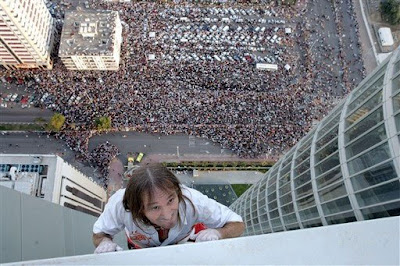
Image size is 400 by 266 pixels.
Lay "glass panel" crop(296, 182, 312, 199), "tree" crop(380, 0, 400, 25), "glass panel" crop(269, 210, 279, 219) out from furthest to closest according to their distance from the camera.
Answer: "tree" crop(380, 0, 400, 25) → "glass panel" crop(269, 210, 279, 219) → "glass panel" crop(296, 182, 312, 199)

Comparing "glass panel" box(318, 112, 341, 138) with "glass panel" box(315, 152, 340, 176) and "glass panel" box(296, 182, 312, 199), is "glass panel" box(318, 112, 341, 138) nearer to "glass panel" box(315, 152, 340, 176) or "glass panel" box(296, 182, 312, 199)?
Answer: "glass panel" box(315, 152, 340, 176)

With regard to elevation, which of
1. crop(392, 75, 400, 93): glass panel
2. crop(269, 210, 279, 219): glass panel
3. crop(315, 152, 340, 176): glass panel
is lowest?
crop(269, 210, 279, 219): glass panel

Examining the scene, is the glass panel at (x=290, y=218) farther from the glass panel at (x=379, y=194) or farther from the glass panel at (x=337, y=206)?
the glass panel at (x=379, y=194)

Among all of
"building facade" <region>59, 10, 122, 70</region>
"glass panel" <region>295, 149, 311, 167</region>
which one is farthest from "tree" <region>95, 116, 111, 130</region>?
"glass panel" <region>295, 149, 311, 167</region>

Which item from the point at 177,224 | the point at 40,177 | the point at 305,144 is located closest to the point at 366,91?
the point at 305,144

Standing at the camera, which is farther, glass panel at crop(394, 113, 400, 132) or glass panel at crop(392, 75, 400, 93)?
glass panel at crop(392, 75, 400, 93)

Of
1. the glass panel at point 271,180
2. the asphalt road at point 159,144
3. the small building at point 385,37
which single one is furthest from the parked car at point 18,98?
the small building at point 385,37
